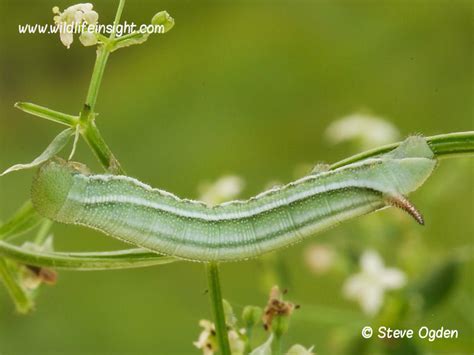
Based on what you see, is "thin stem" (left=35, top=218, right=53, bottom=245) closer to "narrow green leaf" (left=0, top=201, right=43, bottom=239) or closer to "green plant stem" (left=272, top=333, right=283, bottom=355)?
"narrow green leaf" (left=0, top=201, right=43, bottom=239)

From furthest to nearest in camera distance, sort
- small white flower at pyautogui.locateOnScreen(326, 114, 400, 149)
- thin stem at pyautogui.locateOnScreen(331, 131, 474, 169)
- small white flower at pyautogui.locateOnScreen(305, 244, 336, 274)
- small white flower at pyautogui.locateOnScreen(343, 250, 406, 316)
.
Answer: small white flower at pyautogui.locateOnScreen(326, 114, 400, 149) < small white flower at pyautogui.locateOnScreen(305, 244, 336, 274) < small white flower at pyautogui.locateOnScreen(343, 250, 406, 316) < thin stem at pyautogui.locateOnScreen(331, 131, 474, 169)

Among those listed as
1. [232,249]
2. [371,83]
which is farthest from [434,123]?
[232,249]

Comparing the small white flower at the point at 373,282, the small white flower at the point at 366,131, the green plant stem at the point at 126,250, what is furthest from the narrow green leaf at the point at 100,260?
the small white flower at the point at 366,131

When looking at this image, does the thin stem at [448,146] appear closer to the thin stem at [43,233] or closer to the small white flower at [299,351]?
the small white flower at [299,351]

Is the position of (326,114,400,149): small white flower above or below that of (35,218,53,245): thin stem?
above

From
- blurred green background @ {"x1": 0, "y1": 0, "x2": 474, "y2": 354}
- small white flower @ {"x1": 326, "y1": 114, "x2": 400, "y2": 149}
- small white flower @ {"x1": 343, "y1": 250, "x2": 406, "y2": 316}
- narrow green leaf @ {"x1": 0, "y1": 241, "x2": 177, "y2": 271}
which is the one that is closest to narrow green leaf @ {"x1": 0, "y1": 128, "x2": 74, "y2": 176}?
narrow green leaf @ {"x1": 0, "y1": 241, "x2": 177, "y2": 271}

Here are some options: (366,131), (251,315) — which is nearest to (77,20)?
(251,315)
